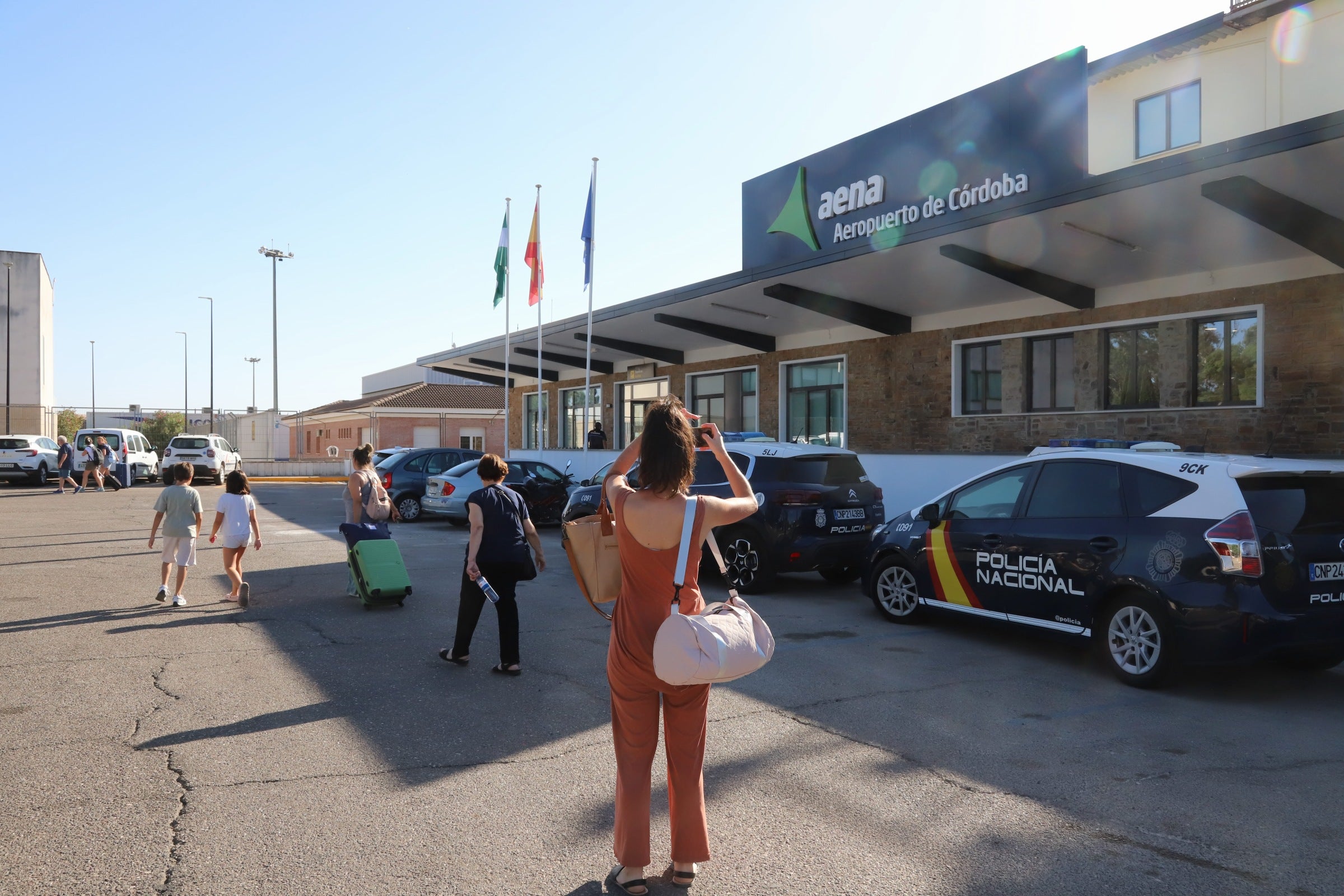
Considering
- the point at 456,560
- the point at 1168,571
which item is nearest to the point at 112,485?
the point at 456,560

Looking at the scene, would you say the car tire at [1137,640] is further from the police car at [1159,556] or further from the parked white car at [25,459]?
the parked white car at [25,459]

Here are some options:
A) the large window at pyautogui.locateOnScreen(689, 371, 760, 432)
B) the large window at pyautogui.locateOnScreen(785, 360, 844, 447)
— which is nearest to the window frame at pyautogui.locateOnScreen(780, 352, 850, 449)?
the large window at pyautogui.locateOnScreen(785, 360, 844, 447)

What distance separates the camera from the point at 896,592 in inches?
345

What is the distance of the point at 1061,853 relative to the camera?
12.6ft

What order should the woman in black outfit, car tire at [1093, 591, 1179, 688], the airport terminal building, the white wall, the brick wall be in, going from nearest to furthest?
car tire at [1093, 591, 1179, 688] < the woman in black outfit < the airport terminal building < the brick wall < the white wall

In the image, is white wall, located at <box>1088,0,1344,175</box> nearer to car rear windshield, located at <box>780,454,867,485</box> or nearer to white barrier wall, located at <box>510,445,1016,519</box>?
white barrier wall, located at <box>510,445,1016,519</box>

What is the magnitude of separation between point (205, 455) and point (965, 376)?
78.2ft

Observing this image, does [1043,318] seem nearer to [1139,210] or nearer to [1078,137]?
[1078,137]

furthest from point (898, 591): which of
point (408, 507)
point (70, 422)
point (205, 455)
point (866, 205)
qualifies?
point (70, 422)

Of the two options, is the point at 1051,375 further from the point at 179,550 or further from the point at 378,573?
the point at 179,550

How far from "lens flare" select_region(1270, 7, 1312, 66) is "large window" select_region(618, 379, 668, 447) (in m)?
15.9

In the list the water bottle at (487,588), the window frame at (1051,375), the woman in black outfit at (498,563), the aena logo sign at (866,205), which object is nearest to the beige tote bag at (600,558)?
the woman in black outfit at (498,563)

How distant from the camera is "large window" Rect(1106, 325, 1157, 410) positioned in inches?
604

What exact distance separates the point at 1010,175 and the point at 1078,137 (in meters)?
1.15
